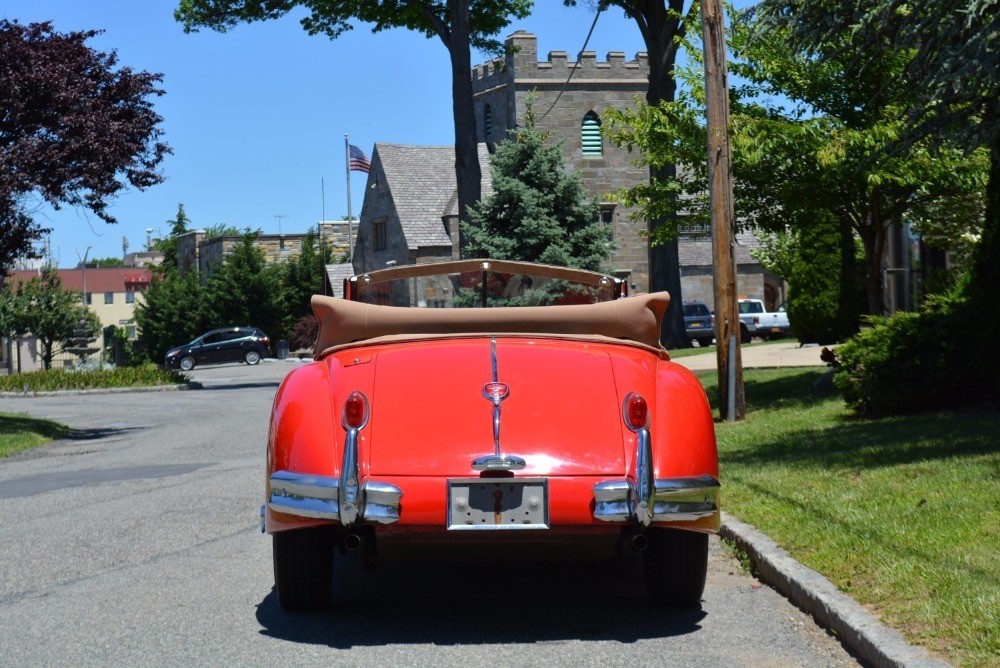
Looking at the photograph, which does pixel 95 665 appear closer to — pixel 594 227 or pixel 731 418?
pixel 731 418

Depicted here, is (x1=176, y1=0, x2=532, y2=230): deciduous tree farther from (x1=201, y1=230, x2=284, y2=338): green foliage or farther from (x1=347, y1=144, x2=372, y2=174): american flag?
(x1=201, y1=230, x2=284, y2=338): green foliage

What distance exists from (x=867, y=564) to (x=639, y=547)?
1340 mm

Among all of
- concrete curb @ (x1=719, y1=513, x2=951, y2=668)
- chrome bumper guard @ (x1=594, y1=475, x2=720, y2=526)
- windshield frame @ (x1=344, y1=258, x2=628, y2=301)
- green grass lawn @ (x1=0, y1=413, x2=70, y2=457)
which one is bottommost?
green grass lawn @ (x1=0, y1=413, x2=70, y2=457)

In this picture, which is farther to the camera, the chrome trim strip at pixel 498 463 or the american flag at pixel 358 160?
the american flag at pixel 358 160

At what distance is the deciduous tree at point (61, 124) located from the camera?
17.2m

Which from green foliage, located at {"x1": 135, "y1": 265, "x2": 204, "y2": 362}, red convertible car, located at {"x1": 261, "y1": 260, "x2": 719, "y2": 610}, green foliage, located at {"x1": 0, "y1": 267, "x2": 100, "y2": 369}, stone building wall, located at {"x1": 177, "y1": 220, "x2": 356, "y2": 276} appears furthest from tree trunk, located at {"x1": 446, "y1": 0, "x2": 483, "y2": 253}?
stone building wall, located at {"x1": 177, "y1": 220, "x2": 356, "y2": 276}

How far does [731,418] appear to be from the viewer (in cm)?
1384

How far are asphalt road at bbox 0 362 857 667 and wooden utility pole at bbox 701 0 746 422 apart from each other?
6.34 metres

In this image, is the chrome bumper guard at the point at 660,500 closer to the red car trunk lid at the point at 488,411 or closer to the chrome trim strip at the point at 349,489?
the red car trunk lid at the point at 488,411

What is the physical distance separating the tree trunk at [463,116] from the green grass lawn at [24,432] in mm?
10826

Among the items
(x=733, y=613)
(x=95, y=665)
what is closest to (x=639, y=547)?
(x=733, y=613)

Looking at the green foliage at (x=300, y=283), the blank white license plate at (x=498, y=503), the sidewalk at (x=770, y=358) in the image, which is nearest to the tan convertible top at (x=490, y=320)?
the blank white license plate at (x=498, y=503)

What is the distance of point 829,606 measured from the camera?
5.08 m

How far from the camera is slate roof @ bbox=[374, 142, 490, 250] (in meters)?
50.3
